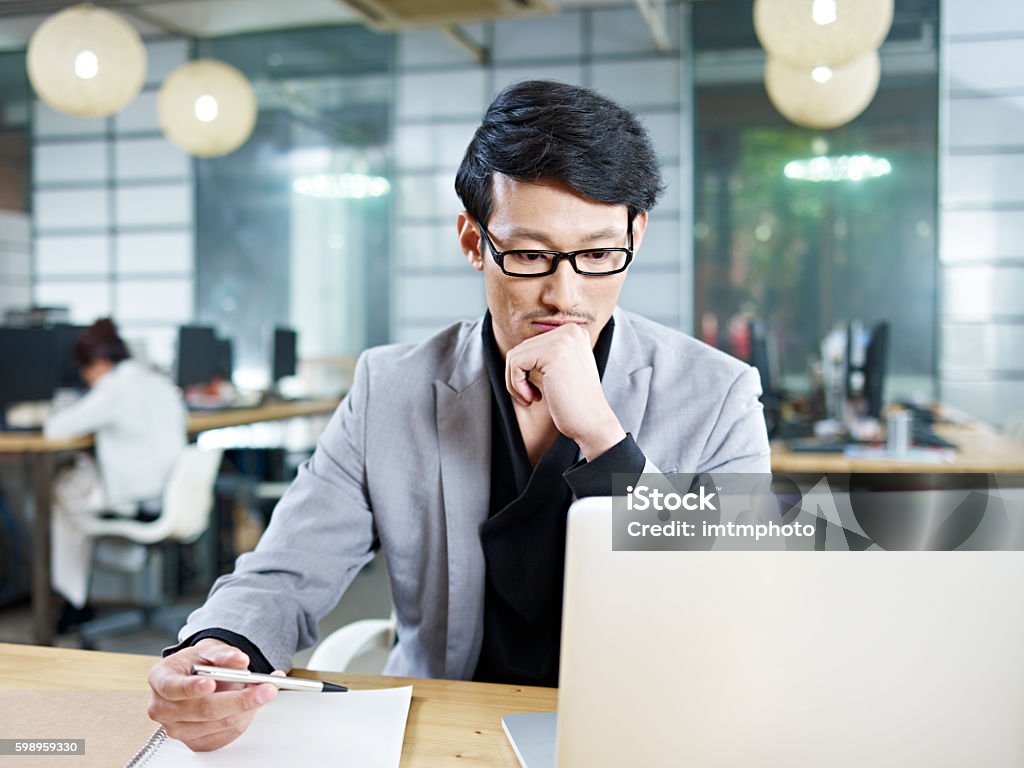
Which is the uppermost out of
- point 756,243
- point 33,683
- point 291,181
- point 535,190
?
point 291,181

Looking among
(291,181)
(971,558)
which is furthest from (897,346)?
(971,558)

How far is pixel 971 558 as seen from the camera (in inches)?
26.1

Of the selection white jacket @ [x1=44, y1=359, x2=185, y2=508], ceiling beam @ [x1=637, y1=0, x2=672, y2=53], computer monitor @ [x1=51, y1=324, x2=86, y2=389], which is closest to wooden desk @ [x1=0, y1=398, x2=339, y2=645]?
white jacket @ [x1=44, y1=359, x2=185, y2=508]

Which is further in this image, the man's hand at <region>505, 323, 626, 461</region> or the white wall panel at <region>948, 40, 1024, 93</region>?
the white wall panel at <region>948, 40, 1024, 93</region>

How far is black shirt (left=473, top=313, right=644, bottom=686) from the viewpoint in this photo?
1279 mm

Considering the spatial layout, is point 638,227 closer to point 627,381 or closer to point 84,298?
point 627,381

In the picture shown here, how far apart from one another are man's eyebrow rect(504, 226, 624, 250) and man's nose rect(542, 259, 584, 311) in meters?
0.03

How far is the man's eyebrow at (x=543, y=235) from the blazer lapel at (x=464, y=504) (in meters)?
0.27

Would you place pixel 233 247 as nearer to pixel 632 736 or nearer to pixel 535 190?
pixel 535 190

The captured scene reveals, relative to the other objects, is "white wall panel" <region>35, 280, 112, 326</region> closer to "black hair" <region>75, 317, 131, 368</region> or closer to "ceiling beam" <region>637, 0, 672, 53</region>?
"black hair" <region>75, 317, 131, 368</region>

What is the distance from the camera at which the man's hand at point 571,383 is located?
115 centimetres

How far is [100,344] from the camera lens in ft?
12.9

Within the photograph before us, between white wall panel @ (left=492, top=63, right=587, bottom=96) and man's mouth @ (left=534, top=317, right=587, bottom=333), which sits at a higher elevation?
white wall panel @ (left=492, top=63, right=587, bottom=96)

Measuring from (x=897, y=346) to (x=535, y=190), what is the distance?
552 centimetres
